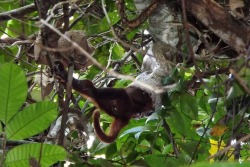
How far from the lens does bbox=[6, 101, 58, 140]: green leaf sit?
0.86 metres

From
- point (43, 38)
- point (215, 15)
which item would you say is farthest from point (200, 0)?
point (43, 38)

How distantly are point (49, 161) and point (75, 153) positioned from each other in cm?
23

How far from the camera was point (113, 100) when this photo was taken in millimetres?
1000

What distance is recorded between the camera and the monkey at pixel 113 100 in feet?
3.15

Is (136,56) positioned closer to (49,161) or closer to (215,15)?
(215,15)

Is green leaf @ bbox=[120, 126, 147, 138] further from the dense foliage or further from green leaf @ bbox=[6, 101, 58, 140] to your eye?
green leaf @ bbox=[6, 101, 58, 140]

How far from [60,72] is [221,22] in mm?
326

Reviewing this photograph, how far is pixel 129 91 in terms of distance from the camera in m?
1.02

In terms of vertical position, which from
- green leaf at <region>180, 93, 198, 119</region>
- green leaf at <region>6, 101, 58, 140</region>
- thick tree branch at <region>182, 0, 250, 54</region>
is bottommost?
green leaf at <region>180, 93, 198, 119</region>

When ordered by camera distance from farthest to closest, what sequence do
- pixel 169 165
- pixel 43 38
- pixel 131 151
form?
pixel 131 151
pixel 169 165
pixel 43 38

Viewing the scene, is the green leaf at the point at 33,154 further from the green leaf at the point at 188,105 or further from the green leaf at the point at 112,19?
the green leaf at the point at 112,19

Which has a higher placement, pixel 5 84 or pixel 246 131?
pixel 5 84

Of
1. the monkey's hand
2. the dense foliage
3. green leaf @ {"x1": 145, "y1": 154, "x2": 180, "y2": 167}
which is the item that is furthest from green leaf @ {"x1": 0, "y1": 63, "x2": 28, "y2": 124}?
green leaf @ {"x1": 145, "y1": 154, "x2": 180, "y2": 167}

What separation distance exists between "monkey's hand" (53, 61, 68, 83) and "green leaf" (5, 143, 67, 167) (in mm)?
139
